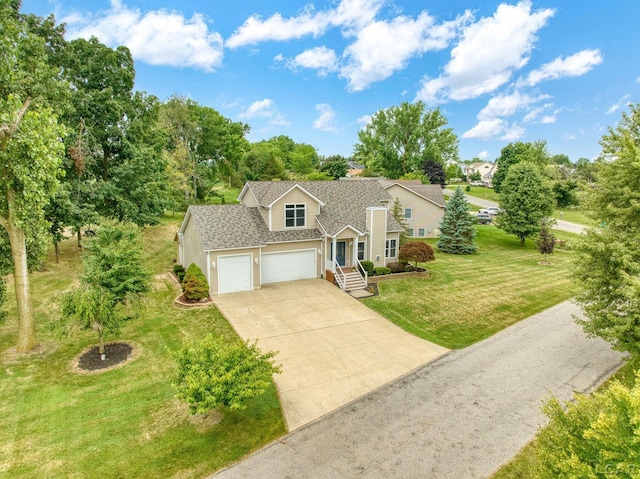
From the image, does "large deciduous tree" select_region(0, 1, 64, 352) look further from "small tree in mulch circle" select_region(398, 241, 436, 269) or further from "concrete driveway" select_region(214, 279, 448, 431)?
"small tree in mulch circle" select_region(398, 241, 436, 269)

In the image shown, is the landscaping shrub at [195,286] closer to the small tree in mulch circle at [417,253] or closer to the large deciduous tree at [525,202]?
the small tree in mulch circle at [417,253]

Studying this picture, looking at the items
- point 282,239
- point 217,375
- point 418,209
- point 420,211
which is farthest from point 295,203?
point 420,211

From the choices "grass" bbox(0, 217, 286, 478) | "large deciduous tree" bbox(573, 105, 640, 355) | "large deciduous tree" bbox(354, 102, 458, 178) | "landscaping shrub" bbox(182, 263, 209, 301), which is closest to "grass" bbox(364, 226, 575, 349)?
"large deciduous tree" bbox(573, 105, 640, 355)

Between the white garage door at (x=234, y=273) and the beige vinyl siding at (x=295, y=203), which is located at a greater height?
the beige vinyl siding at (x=295, y=203)

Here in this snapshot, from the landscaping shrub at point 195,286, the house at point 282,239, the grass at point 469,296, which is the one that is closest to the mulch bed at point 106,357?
the landscaping shrub at point 195,286

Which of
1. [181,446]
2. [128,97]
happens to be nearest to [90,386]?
[181,446]

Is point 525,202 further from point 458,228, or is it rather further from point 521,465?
point 521,465

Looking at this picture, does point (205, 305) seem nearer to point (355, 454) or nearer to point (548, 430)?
point (355, 454)
